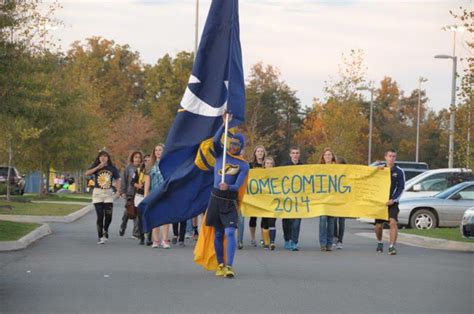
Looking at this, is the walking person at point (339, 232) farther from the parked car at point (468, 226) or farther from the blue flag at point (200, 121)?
the blue flag at point (200, 121)

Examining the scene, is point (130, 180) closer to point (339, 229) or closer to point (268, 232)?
point (268, 232)

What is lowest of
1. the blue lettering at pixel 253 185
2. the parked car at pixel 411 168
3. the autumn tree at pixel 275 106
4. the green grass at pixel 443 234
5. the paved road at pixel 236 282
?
the paved road at pixel 236 282

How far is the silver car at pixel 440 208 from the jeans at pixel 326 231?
26.3 feet

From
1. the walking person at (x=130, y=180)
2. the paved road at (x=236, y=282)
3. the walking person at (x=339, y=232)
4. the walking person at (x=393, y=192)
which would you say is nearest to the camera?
the paved road at (x=236, y=282)

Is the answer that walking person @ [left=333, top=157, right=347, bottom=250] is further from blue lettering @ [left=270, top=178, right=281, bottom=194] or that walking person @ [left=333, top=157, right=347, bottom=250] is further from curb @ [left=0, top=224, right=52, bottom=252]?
curb @ [left=0, top=224, right=52, bottom=252]

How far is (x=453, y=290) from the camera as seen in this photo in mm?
12406

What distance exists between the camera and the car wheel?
88.0ft

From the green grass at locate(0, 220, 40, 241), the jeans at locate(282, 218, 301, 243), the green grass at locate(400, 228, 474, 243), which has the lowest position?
the green grass at locate(0, 220, 40, 241)

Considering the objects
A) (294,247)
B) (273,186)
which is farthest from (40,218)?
(294,247)

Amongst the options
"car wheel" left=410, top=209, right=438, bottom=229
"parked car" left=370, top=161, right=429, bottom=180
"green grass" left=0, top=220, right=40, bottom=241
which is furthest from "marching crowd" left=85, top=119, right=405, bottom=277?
"parked car" left=370, top=161, right=429, bottom=180

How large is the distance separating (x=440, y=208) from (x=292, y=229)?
8.82 m

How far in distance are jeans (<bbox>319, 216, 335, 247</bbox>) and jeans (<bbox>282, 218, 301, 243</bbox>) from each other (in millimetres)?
459

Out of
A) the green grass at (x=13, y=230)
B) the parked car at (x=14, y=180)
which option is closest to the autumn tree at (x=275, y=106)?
Answer: the parked car at (x=14, y=180)

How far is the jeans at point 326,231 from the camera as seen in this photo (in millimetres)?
18705
